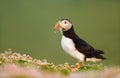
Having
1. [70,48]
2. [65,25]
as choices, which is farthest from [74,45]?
[65,25]

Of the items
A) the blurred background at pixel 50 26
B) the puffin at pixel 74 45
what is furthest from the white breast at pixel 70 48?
the blurred background at pixel 50 26

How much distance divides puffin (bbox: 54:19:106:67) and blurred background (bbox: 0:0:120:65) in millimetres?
242

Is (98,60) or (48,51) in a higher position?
(48,51)

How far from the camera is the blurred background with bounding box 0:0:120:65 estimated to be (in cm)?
218

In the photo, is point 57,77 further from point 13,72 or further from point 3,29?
point 3,29

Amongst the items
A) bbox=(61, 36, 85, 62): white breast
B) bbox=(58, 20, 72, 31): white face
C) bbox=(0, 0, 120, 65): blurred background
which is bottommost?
bbox=(61, 36, 85, 62): white breast

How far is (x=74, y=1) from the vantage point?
232 centimetres

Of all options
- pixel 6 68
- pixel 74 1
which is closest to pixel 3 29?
pixel 74 1

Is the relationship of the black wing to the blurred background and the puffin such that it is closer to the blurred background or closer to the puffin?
the puffin

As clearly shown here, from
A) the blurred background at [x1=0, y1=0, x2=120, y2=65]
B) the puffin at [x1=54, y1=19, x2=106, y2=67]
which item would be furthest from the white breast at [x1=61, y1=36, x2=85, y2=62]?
the blurred background at [x1=0, y1=0, x2=120, y2=65]

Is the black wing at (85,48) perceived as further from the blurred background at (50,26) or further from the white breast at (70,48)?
the blurred background at (50,26)

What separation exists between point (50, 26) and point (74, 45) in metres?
0.45

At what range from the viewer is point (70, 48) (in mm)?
1795

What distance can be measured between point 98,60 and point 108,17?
455mm
